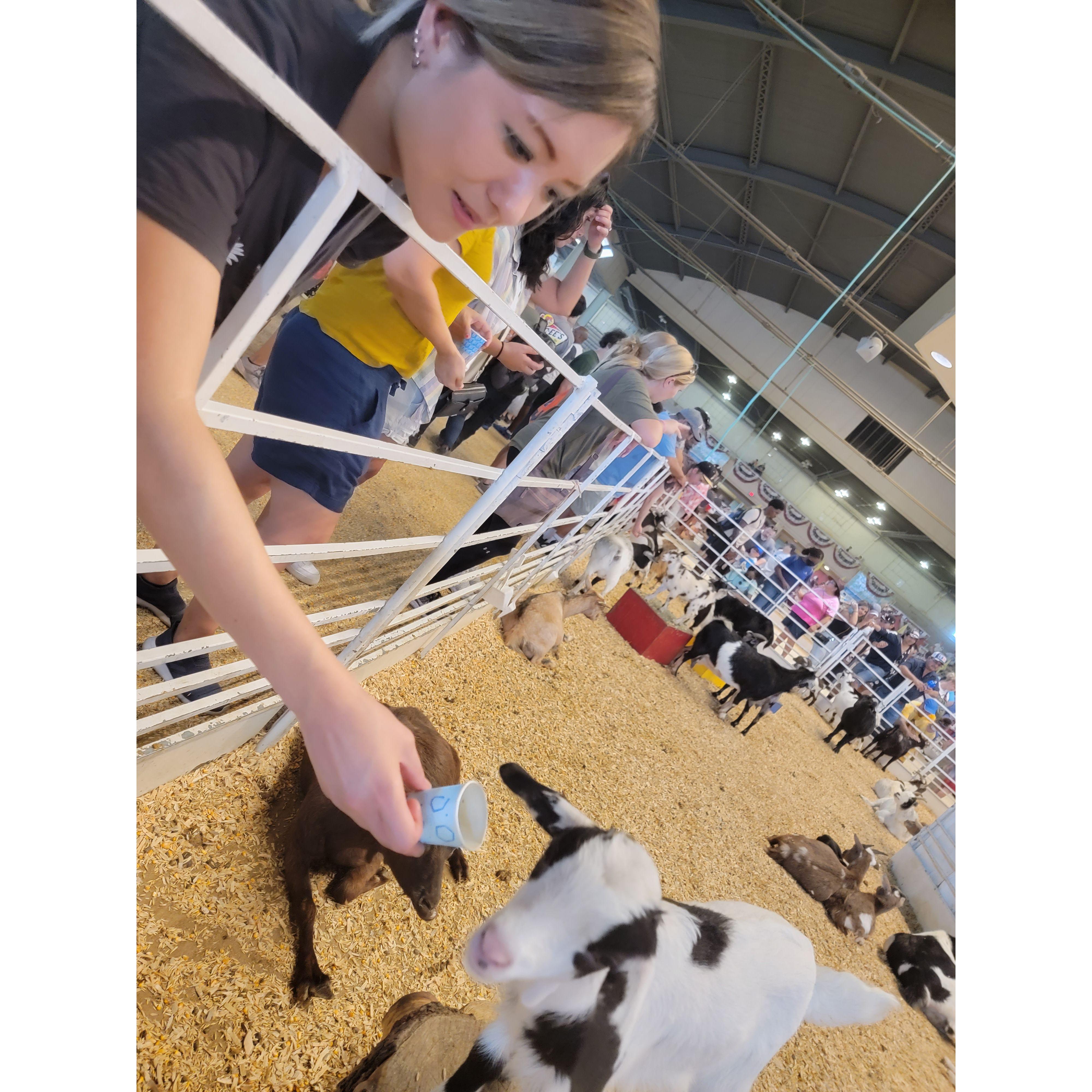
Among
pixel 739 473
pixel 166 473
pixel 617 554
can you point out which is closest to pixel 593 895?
pixel 166 473

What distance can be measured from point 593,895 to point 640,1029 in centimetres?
37

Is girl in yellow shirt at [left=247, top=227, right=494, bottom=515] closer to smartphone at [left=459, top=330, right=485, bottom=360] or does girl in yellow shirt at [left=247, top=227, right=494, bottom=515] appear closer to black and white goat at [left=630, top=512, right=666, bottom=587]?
smartphone at [left=459, top=330, right=485, bottom=360]

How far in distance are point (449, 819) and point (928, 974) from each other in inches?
141

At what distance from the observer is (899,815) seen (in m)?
4.69

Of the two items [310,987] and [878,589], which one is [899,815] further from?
[878,589]

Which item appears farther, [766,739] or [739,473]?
[739,473]

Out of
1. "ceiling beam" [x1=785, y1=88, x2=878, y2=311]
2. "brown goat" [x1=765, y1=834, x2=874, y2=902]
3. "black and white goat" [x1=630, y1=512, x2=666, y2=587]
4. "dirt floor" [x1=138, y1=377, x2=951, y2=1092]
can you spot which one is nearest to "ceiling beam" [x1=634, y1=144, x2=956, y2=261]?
"ceiling beam" [x1=785, y1=88, x2=878, y2=311]

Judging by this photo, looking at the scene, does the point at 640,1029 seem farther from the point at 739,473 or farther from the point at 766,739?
the point at 739,473

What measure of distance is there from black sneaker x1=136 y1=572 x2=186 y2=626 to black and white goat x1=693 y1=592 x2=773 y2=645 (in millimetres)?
4390

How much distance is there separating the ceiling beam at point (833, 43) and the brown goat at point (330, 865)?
591 cm

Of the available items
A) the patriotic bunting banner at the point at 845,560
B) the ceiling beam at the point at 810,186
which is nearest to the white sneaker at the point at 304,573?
the ceiling beam at the point at 810,186

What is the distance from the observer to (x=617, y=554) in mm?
4758

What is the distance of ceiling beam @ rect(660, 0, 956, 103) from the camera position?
5164 millimetres

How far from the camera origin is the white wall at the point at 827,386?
13570 millimetres
